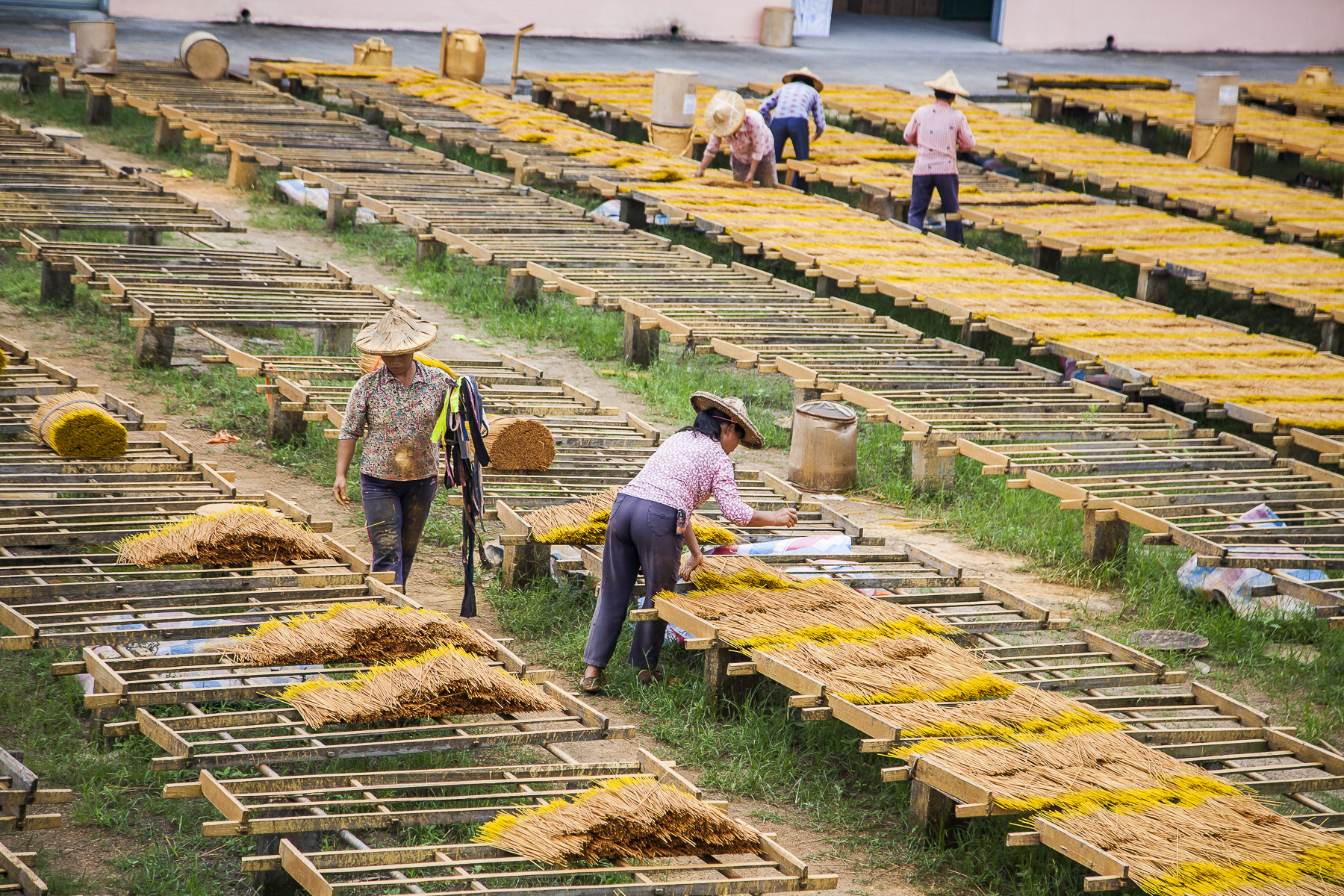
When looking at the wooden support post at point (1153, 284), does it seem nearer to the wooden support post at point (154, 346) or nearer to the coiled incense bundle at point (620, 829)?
the wooden support post at point (154, 346)

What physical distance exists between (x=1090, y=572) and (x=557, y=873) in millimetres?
4803

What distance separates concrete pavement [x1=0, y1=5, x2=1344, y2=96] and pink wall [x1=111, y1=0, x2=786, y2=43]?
0.18 m

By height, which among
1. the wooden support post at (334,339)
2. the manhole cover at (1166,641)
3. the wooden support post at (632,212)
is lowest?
the manhole cover at (1166,641)

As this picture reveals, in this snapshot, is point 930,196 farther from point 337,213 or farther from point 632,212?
point 337,213

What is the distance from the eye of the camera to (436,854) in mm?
4484

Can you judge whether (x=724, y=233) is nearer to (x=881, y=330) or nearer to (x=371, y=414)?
(x=881, y=330)

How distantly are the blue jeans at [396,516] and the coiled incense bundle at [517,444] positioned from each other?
1167 mm

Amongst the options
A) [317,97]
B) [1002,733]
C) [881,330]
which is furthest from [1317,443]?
[317,97]

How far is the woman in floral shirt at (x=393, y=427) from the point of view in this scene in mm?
6617

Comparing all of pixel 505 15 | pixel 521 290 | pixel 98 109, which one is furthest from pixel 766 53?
→ pixel 521 290

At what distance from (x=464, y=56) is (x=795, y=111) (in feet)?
18.8

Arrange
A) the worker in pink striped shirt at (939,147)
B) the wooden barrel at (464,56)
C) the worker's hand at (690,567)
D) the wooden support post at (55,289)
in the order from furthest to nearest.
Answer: the wooden barrel at (464,56)
the worker in pink striped shirt at (939,147)
the wooden support post at (55,289)
the worker's hand at (690,567)

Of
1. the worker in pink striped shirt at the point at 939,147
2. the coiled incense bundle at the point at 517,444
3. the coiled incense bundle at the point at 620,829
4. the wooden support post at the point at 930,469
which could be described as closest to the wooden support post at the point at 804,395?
the wooden support post at the point at 930,469

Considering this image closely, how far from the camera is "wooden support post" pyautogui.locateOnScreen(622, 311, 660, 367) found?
1130 centimetres
